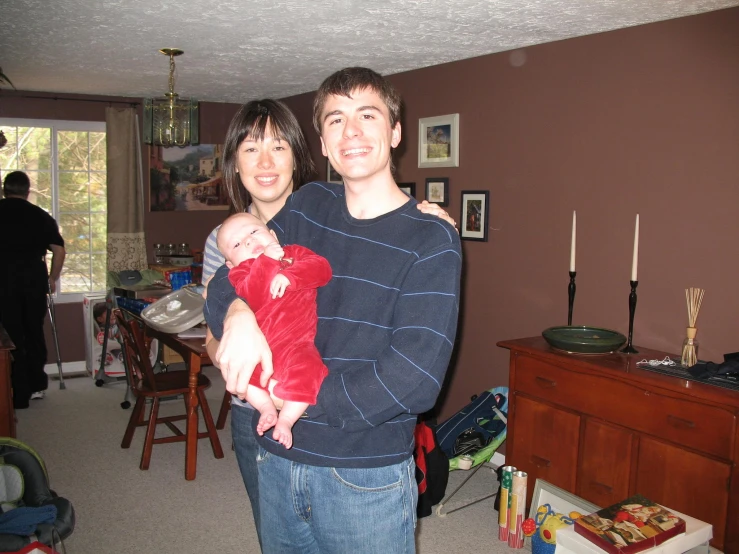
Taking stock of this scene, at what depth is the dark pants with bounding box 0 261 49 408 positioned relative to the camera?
489 cm

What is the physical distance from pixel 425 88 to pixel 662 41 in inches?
68.4

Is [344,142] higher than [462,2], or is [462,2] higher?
[462,2]

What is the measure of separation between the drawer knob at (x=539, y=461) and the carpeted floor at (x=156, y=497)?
41cm

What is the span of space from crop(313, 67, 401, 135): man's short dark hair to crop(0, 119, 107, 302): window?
213 inches

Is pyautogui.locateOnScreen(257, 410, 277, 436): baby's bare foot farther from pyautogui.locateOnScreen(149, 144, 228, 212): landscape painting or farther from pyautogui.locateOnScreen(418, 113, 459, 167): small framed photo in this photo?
pyautogui.locateOnScreen(149, 144, 228, 212): landscape painting

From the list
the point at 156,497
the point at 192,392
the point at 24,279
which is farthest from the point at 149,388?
the point at 24,279

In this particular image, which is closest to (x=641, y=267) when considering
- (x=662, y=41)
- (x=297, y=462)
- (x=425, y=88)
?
(x=662, y=41)

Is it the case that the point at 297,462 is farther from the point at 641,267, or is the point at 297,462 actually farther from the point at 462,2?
the point at 641,267

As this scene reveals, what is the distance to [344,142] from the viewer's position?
3.80 ft

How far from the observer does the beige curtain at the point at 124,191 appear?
19.4 feet

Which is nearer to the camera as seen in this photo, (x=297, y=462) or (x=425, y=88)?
(x=297, y=462)

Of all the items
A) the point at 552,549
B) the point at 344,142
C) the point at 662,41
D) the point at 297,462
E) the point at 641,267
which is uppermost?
the point at 662,41

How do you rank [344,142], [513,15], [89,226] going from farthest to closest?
[89,226] → [513,15] → [344,142]

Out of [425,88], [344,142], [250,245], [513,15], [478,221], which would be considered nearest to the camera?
[344,142]
